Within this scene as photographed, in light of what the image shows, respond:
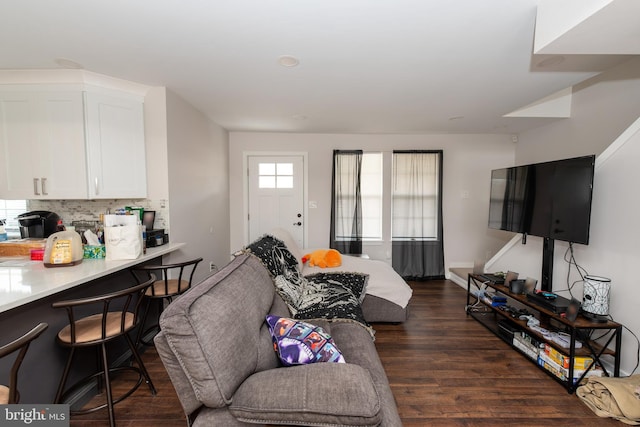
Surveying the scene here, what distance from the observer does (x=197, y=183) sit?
10.9 ft

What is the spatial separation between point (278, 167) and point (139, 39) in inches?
113

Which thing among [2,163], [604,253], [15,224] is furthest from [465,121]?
[15,224]

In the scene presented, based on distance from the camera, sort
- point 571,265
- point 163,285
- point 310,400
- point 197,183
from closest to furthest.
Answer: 1. point 310,400
2. point 163,285
3. point 571,265
4. point 197,183

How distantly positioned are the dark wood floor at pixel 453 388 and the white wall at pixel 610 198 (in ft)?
2.54

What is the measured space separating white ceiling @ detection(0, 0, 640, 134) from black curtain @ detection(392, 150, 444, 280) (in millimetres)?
1456

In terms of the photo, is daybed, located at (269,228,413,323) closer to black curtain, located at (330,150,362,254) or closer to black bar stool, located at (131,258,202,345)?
black bar stool, located at (131,258,202,345)

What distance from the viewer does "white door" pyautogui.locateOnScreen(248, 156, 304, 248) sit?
15.2ft

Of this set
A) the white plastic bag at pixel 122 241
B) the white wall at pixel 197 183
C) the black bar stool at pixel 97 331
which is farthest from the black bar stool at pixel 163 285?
the white wall at pixel 197 183

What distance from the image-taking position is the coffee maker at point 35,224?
2363 millimetres

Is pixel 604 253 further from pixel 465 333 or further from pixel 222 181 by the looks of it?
pixel 222 181

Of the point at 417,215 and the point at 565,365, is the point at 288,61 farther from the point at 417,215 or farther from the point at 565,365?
the point at 417,215

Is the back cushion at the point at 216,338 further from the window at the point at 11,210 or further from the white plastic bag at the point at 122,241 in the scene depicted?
the window at the point at 11,210

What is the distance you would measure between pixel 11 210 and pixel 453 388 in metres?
4.50

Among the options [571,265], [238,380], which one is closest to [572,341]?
[571,265]
